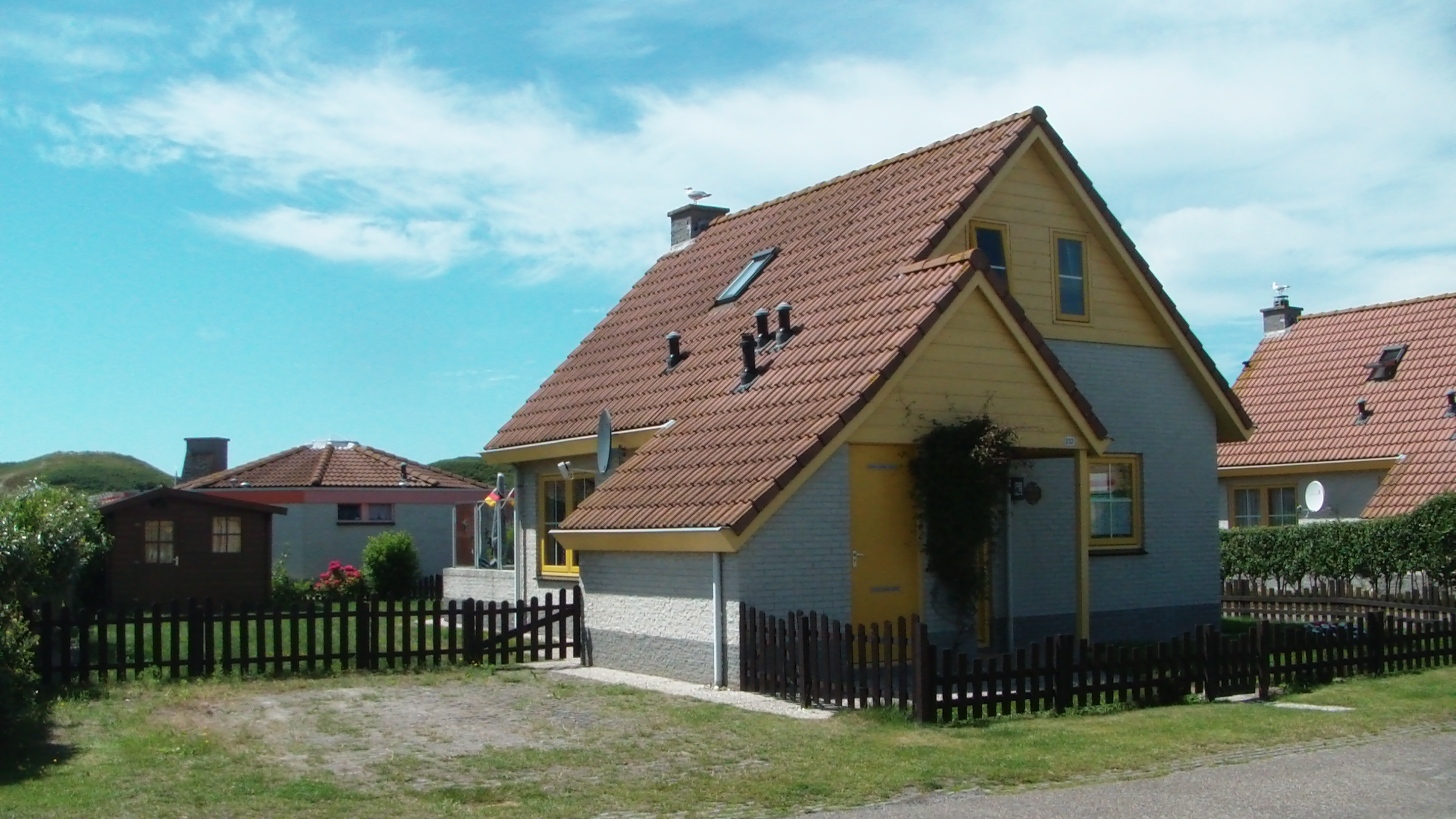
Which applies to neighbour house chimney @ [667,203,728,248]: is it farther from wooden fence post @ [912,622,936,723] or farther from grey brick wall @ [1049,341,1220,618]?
wooden fence post @ [912,622,936,723]

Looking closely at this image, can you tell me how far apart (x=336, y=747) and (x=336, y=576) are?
26963 mm

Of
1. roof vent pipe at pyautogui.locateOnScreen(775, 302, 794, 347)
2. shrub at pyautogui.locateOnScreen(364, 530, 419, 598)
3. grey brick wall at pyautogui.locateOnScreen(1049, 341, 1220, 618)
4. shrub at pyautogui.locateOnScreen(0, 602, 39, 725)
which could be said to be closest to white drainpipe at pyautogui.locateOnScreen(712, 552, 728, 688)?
roof vent pipe at pyautogui.locateOnScreen(775, 302, 794, 347)

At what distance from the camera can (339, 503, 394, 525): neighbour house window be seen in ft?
143

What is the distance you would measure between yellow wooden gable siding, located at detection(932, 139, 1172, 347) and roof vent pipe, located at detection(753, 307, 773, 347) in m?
2.68

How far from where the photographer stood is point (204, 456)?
213 feet

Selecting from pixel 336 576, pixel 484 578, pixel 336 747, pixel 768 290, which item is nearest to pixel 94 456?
pixel 336 576

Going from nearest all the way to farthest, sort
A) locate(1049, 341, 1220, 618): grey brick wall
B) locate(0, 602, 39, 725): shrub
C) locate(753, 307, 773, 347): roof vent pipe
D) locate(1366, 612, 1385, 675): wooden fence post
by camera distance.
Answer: locate(0, 602, 39, 725): shrub, locate(1366, 612, 1385, 675): wooden fence post, locate(753, 307, 773, 347): roof vent pipe, locate(1049, 341, 1220, 618): grey brick wall

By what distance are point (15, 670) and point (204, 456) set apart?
54358 mm

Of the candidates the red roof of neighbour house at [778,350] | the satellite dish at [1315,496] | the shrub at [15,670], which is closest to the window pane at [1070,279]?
the red roof of neighbour house at [778,350]

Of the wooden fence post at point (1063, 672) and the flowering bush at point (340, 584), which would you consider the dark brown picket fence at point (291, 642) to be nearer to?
the wooden fence post at point (1063, 672)

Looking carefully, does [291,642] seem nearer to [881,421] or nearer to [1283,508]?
[881,421]

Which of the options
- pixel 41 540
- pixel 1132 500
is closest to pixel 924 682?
pixel 1132 500

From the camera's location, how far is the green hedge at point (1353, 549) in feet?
90.3

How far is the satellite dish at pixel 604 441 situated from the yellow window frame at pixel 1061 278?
6590 mm
